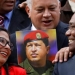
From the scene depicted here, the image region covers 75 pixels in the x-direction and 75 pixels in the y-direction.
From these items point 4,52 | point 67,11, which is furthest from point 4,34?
point 67,11

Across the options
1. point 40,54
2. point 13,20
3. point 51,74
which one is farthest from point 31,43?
point 13,20

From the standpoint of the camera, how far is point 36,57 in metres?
2.85

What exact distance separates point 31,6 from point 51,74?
0.68 m

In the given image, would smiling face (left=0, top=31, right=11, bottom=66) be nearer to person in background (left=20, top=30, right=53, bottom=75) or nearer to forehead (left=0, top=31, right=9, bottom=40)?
forehead (left=0, top=31, right=9, bottom=40)

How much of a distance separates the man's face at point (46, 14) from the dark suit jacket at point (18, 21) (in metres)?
0.58

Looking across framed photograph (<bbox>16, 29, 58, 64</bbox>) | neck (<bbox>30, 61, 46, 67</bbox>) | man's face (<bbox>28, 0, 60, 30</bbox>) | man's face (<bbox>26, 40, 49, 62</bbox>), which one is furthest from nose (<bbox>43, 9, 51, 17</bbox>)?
neck (<bbox>30, 61, 46, 67</bbox>)

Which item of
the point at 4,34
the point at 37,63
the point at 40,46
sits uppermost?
the point at 4,34

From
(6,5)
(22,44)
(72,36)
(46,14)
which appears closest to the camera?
(72,36)

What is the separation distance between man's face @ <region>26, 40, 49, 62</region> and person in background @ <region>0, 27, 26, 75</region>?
0.58 feet

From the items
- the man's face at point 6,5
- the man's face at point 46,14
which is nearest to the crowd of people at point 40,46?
the man's face at point 46,14

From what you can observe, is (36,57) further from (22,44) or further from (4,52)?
(4,52)

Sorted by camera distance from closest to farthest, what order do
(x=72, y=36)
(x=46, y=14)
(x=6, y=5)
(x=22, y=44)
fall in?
(x=72, y=36) < (x=22, y=44) < (x=46, y=14) < (x=6, y=5)

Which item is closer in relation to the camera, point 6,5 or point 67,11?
point 6,5

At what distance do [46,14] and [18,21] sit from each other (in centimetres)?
81
